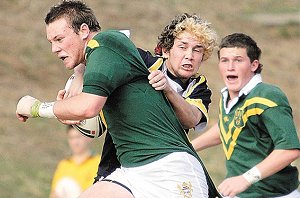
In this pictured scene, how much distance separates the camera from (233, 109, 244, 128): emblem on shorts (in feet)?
26.5

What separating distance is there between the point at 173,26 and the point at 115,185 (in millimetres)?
1421

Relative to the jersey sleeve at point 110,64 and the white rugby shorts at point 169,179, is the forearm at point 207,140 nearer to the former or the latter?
the white rugby shorts at point 169,179

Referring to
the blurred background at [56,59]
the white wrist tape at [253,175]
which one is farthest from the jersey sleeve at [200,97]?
the blurred background at [56,59]

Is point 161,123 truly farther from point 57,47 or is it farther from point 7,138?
point 7,138

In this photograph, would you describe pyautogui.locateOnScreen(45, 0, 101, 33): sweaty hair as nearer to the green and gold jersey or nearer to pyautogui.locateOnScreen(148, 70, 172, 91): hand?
the green and gold jersey

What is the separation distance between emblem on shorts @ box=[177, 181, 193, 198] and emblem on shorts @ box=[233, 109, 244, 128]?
1884 mm

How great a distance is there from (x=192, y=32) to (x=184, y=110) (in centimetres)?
88

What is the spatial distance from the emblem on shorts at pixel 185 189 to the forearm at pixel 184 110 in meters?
0.45

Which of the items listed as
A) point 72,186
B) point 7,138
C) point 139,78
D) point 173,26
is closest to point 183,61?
point 173,26

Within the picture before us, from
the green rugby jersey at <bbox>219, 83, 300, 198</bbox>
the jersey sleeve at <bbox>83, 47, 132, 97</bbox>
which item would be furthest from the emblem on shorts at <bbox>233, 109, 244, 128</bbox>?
the jersey sleeve at <bbox>83, 47, 132, 97</bbox>

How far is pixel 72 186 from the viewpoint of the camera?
1010 cm

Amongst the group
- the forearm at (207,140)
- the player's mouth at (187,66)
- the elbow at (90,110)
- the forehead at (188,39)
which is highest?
the forehead at (188,39)

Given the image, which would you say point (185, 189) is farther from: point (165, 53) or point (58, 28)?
point (165, 53)

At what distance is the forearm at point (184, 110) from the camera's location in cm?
633
